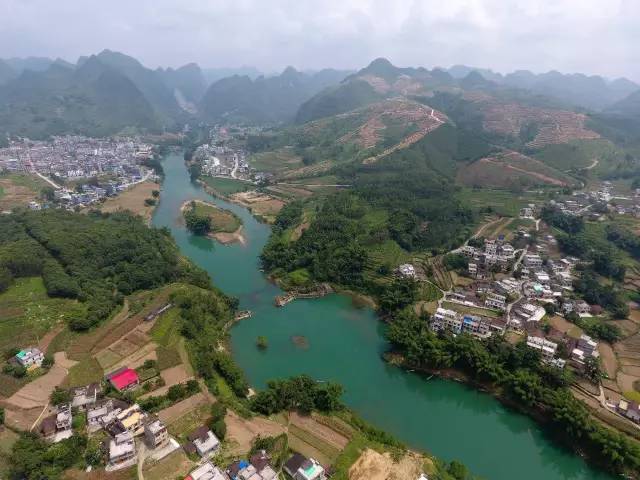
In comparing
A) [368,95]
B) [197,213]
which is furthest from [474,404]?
[368,95]

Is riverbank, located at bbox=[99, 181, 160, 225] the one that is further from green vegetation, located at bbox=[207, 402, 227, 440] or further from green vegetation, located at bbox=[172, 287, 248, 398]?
green vegetation, located at bbox=[207, 402, 227, 440]

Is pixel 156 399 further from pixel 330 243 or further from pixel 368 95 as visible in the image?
pixel 368 95

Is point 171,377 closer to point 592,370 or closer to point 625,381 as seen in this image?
point 592,370

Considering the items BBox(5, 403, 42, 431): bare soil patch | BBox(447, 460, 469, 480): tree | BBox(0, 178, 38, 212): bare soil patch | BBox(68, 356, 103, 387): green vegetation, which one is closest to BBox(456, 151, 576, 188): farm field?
BBox(447, 460, 469, 480): tree

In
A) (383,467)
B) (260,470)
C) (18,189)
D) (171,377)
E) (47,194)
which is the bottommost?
(18,189)

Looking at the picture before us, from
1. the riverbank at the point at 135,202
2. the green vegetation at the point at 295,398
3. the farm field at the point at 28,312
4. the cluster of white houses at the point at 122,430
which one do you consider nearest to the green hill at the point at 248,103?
the riverbank at the point at 135,202

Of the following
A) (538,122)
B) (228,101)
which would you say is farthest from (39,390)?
(228,101)

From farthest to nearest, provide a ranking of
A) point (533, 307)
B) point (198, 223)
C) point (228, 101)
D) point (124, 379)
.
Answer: point (228, 101) → point (198, 223) → point (533, 307) → point (124, 379)
